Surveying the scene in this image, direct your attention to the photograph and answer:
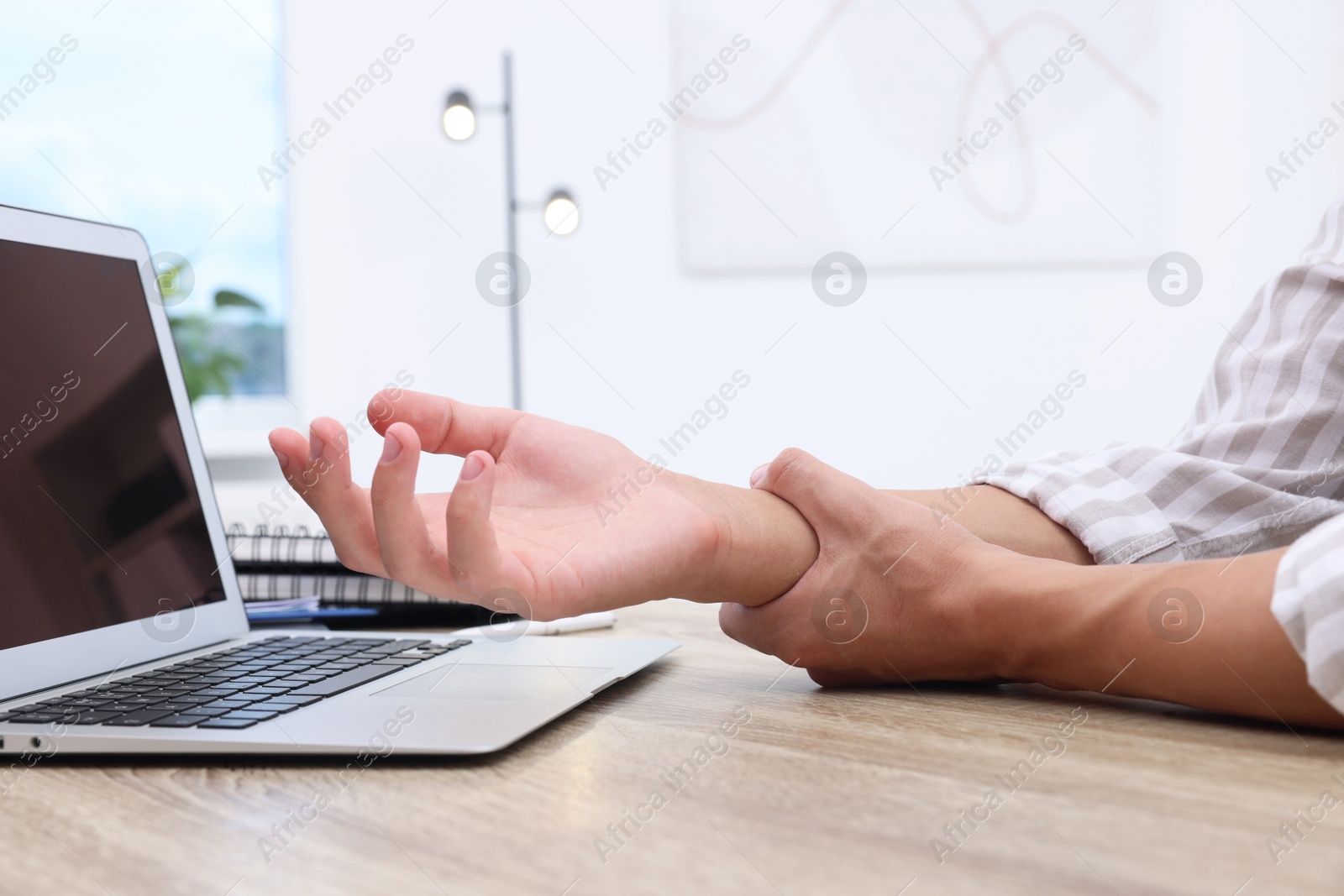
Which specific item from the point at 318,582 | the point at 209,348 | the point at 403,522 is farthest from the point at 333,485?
the point at 209,348

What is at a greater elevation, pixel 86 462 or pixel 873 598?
pixel 86 462

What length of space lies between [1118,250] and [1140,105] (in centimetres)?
35

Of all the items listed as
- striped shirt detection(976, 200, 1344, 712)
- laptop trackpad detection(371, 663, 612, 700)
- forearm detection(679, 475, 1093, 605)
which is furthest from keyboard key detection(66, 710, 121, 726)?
striped shirt detection(976, 200, 1344, 712)

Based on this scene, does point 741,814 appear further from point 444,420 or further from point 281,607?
point 281,607

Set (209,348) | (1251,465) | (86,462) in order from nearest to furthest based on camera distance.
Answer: (86,462)
(1251,465)
(209,348)

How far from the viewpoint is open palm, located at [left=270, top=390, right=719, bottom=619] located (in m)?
0.48

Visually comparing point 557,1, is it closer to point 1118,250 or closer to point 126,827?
point 1118,250

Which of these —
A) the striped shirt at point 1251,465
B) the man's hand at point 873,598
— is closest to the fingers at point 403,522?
the man's hand at point 873,598

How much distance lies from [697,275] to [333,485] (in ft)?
6.60

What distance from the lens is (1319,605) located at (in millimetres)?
411

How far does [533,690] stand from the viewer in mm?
506

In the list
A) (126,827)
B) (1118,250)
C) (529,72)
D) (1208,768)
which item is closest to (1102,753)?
(1208,768)

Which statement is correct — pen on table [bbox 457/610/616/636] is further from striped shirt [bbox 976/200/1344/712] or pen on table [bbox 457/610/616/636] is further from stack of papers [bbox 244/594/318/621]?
striped shirt [bbox 976/200/1344/712]

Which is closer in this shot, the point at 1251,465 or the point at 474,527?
the point at 474,527
